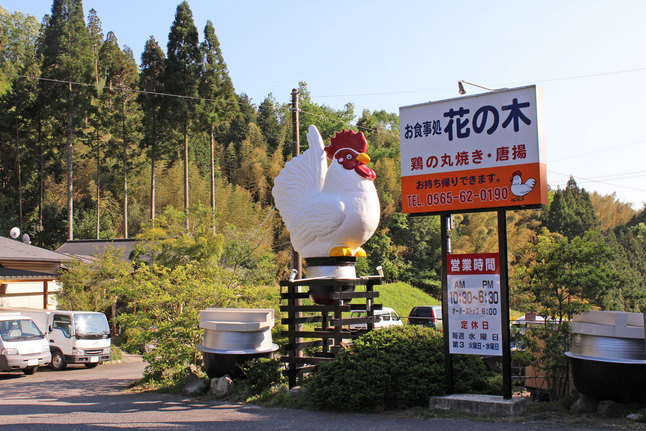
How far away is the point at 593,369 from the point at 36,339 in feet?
41.7

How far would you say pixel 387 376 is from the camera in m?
8.17

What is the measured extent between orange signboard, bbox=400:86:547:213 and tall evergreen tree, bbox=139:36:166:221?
22.8m

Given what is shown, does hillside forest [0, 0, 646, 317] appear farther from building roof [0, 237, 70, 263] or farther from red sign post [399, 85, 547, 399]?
red sign post [399, 85, 547, 399]

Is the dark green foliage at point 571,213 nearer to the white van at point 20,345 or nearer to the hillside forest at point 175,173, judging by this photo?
the hillside forest at point 175,173

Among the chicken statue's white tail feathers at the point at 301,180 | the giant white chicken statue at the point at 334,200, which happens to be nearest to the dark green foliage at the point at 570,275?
the giant white chicken statue at the point at 334,200

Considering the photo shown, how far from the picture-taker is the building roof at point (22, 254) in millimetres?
19734

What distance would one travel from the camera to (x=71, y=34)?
3170 cm

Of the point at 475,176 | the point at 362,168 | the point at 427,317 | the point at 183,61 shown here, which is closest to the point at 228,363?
the point at 362,168

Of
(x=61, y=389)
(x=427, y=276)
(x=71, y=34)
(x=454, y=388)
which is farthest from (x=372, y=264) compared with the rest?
(x=454, y=388)

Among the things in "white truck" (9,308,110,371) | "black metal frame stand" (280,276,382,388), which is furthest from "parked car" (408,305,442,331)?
"black metal frame stand" (280,276,382,388)

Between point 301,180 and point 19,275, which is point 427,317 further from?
point 19,275

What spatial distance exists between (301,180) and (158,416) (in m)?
4.60

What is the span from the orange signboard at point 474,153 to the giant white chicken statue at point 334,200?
4.42ft

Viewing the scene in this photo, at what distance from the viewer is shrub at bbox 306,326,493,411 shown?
8211 mm
